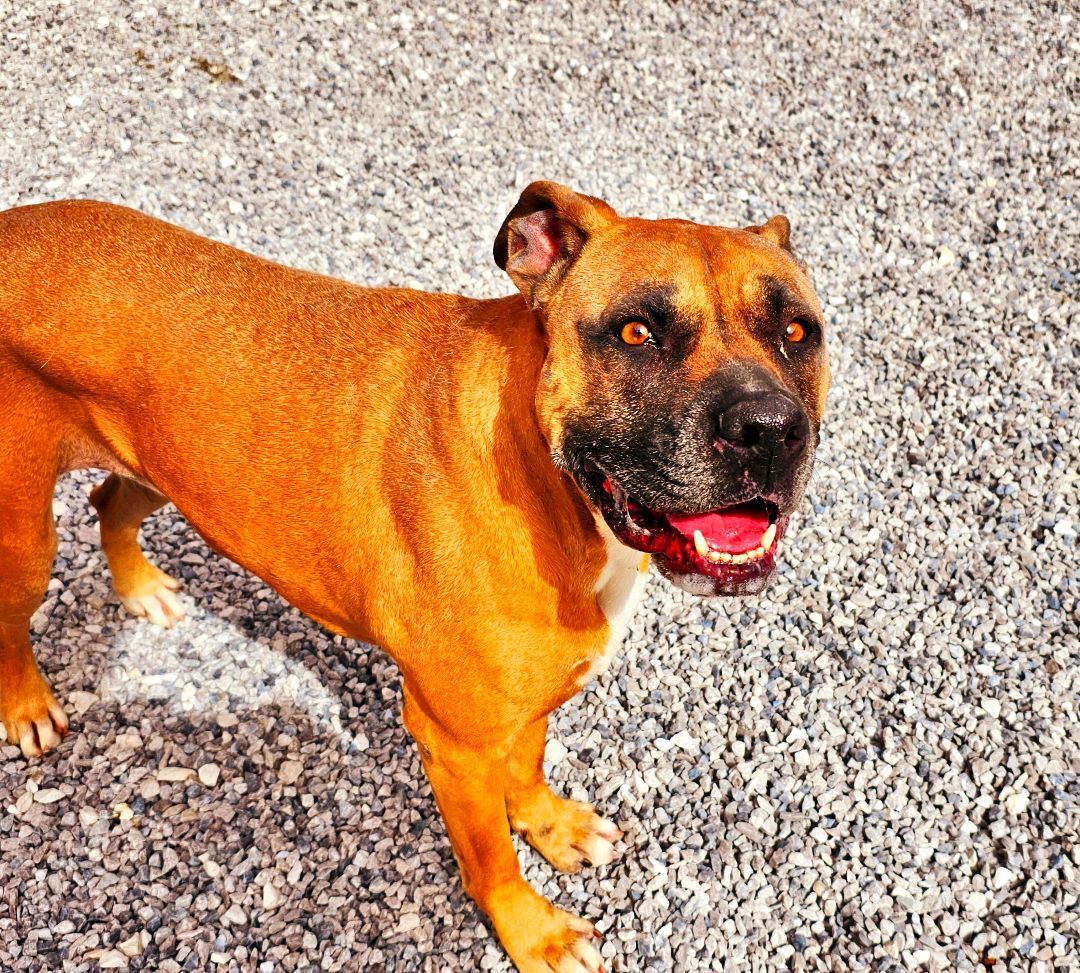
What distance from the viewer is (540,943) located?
3.63 meters

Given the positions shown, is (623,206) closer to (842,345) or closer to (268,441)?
(842,345)

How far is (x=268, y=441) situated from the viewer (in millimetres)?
3176

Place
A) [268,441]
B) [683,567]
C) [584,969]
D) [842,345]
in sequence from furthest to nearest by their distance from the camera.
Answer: [842,345] → [584,969] → [268,441] → [683,567]

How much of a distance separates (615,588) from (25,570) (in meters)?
2.19

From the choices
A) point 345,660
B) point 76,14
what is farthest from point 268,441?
point 76,14

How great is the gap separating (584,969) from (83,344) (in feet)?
8.89

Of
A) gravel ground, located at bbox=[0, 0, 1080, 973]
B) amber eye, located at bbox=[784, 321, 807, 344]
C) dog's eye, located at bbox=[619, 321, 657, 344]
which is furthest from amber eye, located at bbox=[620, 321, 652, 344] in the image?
gravel ground, located at bbox=[0, 0, 1080, 973]

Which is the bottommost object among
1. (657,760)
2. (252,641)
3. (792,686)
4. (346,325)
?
(252,641)

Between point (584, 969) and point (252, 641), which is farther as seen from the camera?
point (252, 641)

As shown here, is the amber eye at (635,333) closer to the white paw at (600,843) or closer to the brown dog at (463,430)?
the brown dog at (463,430)

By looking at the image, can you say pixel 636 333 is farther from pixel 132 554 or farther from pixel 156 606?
pixel 156 606

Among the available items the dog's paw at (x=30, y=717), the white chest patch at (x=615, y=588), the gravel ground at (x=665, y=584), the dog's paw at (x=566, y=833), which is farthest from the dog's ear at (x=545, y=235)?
the dog's paw at (x=30, y=717)

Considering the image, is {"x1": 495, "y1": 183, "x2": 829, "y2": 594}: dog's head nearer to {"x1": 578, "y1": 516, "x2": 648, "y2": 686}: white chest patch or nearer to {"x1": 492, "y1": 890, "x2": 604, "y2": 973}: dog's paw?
{"x1": 578, "y1": 516, "x2": 648, "y2": 686}: white chest patch

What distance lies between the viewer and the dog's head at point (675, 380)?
253 cm
